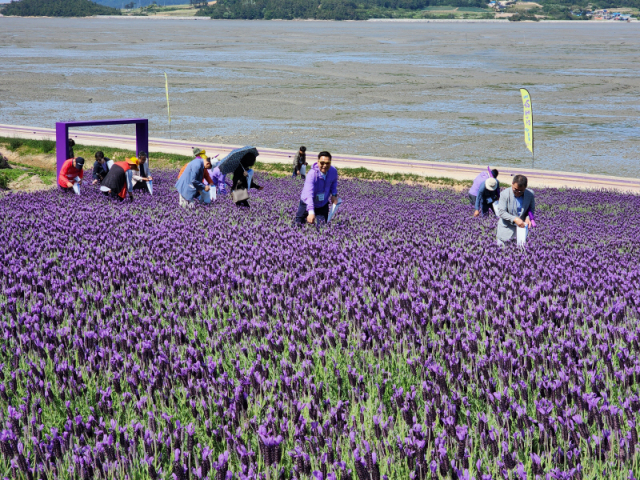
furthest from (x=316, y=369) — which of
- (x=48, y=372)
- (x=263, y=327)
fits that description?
(x=48, y=372)

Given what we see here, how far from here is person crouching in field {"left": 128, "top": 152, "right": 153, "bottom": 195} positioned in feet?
48.0

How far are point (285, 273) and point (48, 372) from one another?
250cm

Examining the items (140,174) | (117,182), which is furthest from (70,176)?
(140,174)

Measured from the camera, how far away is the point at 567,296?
525cm

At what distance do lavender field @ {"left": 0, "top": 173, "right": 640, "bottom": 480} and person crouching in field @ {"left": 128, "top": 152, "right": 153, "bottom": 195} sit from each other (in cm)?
736

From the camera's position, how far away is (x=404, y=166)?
93.7 feet

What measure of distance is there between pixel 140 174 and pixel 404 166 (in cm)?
1533

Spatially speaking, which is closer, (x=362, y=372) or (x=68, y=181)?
(x=362, y=372)

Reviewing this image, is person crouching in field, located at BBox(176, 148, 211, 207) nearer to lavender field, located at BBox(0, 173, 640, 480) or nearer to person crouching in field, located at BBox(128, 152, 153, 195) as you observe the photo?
person crouching in field, located at BBox(128, 152, 153, 195)

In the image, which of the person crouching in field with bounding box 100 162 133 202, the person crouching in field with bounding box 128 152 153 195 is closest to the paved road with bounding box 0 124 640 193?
the person crouching in field with bounding box 128 152 153 195

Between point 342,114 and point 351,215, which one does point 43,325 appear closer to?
point 351,215

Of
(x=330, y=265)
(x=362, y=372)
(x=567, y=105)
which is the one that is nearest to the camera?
(x=362, y=372)

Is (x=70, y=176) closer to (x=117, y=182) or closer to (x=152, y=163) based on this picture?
(x=117, y=182)

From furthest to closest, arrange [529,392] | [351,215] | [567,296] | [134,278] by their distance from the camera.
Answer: [351,215], [134,278], [567,296], [529,392]
